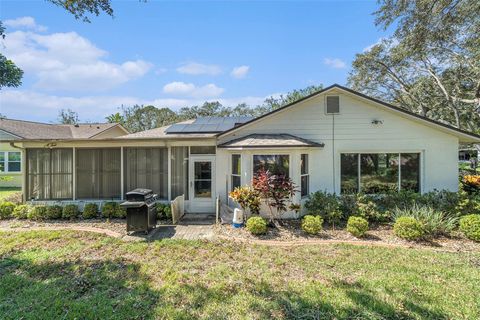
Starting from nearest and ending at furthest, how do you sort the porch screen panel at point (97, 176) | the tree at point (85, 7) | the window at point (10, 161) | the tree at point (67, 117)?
the tree at point (85, 7), the porch screen panel at point (97, 176), the window at point (10, 161), the tree at point (67, 117)

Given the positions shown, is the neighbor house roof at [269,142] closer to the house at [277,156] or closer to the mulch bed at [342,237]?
the house at [277,156]

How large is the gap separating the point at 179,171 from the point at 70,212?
4.44 m

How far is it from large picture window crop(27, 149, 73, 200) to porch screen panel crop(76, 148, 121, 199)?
0.50 meters

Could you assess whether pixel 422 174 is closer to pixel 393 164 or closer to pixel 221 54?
pixel 393 164

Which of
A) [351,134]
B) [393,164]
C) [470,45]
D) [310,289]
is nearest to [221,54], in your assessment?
[351,134]

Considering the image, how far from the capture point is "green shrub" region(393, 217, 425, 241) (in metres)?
6.67

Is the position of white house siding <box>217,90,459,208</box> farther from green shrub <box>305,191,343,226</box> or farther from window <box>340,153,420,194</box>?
green shrub <box>305,191,343,226</box>

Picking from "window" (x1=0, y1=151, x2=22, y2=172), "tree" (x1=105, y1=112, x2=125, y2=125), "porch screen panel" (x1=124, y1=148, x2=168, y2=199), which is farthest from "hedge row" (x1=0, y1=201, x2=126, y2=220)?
"tree" (x1=105, y1=112, x2=125, y2=125)

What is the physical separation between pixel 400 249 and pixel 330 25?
33.0ft

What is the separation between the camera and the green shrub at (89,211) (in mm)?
9336

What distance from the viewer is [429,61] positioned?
19922 mm

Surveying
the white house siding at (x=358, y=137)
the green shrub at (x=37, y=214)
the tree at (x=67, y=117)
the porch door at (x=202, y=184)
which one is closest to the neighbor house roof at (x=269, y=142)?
the white house siding at (x=358, y=137)

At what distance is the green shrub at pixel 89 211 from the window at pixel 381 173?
997cm

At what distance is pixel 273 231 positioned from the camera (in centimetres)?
770
